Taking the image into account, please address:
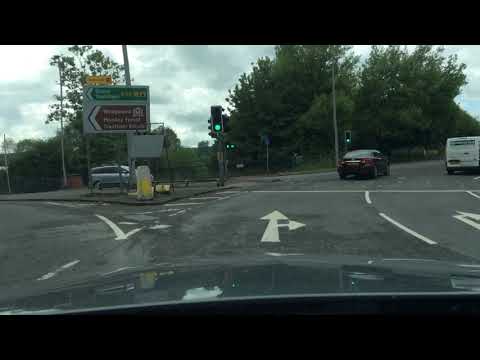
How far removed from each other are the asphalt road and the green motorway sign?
20.3 feet

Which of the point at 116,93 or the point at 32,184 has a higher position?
the point at 116,93

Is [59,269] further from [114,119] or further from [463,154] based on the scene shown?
[463,154]

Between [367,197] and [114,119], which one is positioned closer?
[367,197]

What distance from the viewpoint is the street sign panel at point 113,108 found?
20141 mm

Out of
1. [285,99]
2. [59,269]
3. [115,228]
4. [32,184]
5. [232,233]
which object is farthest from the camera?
[285,99]

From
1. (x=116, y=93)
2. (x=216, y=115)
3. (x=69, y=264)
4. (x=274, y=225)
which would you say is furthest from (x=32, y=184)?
(x=69, y=264)

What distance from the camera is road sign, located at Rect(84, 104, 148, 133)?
20156 mm

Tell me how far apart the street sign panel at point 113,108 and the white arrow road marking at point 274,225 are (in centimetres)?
1006

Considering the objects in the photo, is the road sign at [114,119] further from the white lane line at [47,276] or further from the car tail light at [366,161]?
the white lane line at [47,276]

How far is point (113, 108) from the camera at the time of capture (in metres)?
20.3

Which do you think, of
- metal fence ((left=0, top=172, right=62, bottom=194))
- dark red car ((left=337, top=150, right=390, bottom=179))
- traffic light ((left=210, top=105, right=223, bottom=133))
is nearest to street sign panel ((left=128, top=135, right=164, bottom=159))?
traffic light ((left=210, top=105, right=223, bottom=133))

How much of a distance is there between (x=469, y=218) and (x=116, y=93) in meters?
14.9

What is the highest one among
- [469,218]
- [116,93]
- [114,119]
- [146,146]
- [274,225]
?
[116,93]

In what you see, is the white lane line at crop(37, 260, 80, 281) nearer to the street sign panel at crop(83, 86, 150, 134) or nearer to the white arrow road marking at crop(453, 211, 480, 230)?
the white arrow road marking at crop(453, 211, 480, 230)
